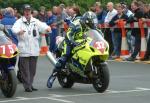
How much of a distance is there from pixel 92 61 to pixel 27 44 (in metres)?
1.53

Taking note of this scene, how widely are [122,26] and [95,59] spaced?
9093mm

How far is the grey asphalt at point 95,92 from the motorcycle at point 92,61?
0.27 meters

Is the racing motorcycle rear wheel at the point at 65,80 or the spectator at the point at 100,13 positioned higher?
the spectator at the point at 100,13

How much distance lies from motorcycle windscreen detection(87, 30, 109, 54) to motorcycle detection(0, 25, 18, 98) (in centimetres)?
171

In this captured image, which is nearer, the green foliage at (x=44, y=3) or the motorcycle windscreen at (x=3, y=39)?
the motorcycle windscreen at (x=3, y=39)

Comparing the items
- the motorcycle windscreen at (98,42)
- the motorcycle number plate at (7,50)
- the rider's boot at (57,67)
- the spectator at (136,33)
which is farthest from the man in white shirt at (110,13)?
the motorcycle number plate at (7,50)

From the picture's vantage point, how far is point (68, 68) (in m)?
14.4

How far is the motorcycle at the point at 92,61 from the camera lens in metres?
13.5

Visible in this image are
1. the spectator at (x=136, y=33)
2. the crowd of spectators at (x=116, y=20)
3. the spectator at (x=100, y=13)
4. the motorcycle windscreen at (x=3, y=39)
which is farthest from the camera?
the spectator at (x=100, y=13)

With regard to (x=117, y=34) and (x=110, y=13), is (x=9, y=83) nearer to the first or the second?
(x=117, y=34)

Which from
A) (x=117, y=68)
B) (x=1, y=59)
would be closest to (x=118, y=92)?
(x=1, y=59)

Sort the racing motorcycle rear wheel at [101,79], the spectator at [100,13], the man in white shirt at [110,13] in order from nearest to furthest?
the racing motorcycle rear wheel at [101,79], the man in white shirt at [110,13], the spectator at [100,13]

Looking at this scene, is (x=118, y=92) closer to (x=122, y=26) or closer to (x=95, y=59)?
(x=95, y=59)

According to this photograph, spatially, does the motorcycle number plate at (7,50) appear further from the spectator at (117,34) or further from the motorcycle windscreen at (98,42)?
the spectator at (117,34)
